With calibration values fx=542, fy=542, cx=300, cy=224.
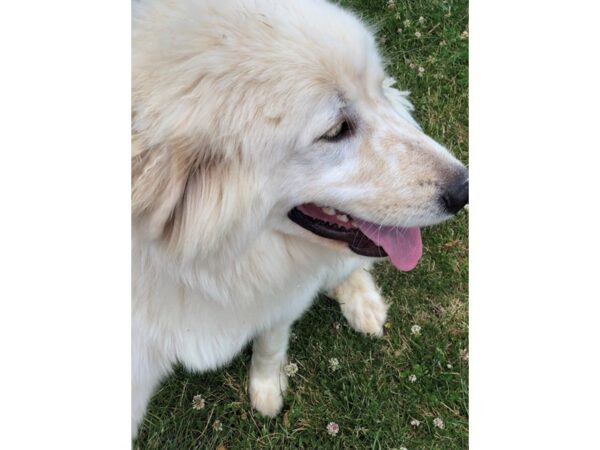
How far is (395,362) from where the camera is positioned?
2.52 meters

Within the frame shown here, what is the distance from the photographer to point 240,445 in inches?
92.8

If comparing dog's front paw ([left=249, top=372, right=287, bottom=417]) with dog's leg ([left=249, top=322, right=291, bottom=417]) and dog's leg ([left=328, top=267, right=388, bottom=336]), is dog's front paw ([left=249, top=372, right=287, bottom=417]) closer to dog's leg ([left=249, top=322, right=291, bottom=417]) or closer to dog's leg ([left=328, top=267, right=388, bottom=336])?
dog's leg ([left=249, top=322, right=291, bottom=417])

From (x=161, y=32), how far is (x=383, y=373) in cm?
179

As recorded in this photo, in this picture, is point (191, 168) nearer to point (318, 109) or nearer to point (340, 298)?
point (318, 109)

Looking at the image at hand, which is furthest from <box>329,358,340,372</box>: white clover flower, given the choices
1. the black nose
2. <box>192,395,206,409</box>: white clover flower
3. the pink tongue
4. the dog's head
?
the black nose

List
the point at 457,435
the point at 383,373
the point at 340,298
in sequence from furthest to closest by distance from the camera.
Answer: the point at 340,298
the point at 383,373
the point at 457,435

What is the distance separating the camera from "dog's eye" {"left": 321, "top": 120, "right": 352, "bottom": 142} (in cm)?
140

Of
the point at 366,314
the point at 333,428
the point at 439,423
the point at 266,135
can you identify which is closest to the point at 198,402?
the point at 333,428

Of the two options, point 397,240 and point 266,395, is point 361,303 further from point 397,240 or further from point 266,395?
point 397,240

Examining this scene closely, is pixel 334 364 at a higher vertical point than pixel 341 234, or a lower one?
lower

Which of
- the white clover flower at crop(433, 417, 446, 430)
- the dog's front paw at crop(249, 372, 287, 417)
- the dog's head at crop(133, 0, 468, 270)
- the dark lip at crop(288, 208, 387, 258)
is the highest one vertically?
the dog's head at crop(133, 0, 468, 270)

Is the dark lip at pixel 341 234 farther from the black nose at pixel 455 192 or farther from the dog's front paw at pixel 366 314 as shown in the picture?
the dog's front paw at pixel 366 314

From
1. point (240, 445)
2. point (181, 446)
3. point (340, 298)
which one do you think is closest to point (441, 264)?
point (340, 298)

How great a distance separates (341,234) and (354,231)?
5 centimetres
